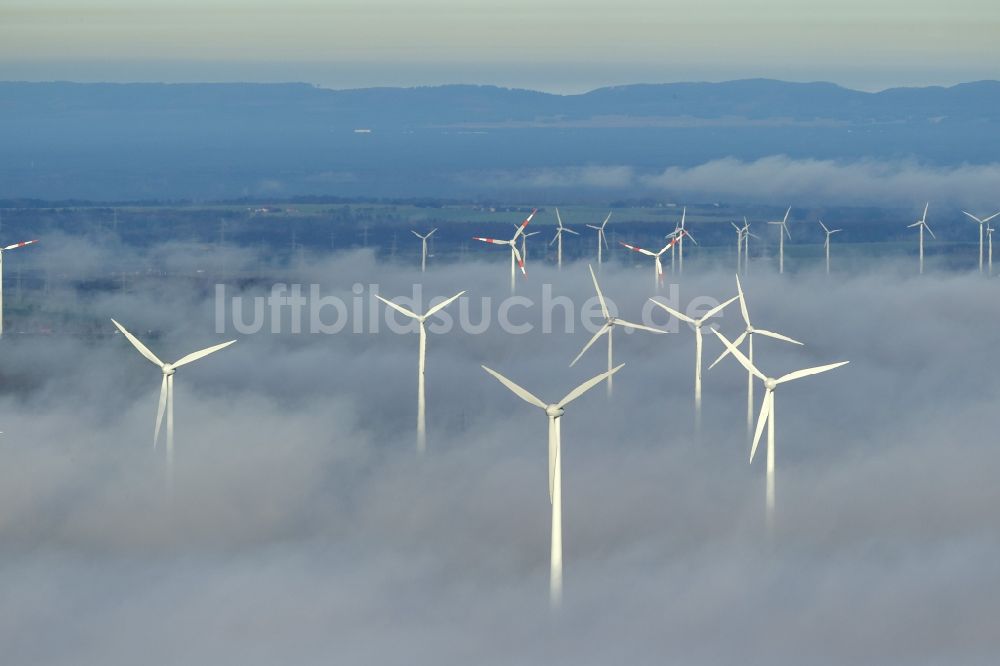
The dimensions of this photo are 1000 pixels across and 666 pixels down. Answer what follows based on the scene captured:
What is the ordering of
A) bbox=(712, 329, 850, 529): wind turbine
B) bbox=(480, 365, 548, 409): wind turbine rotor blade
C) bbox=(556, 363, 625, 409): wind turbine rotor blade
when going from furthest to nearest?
bbox=(712, 329, 850, 529): wind turbine → bbox=(480, 365, 548, 409): wind turbine rotor blade → bbox=(556, 363, 625, 409): wind turbine rotor blade

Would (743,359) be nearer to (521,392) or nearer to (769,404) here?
(769,404)

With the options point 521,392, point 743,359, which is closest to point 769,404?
point 743,359

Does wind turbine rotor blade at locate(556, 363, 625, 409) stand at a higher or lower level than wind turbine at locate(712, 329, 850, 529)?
higher

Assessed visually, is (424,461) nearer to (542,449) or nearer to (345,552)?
(542,449)

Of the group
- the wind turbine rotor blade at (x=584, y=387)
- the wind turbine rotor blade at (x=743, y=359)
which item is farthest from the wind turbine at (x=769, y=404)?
the wind turbine rotor blade at (x=584, y=387)

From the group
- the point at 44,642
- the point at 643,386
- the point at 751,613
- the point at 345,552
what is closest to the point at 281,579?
the point at 345,552

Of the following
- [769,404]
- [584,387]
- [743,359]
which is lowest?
[769,404]

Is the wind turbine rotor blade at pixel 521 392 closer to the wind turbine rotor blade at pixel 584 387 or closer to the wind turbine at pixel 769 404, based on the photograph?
the wind turbine rotor blade at pixel 584 387

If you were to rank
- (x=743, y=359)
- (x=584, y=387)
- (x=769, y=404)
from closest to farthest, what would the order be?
(x=584, y=387), (x=769, y=404), (x=743, y=359)

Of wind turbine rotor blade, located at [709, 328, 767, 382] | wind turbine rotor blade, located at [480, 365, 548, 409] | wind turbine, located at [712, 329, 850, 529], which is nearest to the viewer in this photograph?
wind turbine rotor blade, located at [480, 365, 548, 409]

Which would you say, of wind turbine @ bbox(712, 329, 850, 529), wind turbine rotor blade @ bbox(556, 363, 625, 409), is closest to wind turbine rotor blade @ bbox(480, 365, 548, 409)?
wind turbine rotor blade @ bbox(556, 363, 625, 409)

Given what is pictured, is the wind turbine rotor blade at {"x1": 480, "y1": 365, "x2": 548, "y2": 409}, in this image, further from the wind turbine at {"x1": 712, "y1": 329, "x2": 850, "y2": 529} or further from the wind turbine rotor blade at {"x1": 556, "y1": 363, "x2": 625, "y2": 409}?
the wind turbine at {"x1": 712, "y1": 329, "x2": 850, "y2": 529}
